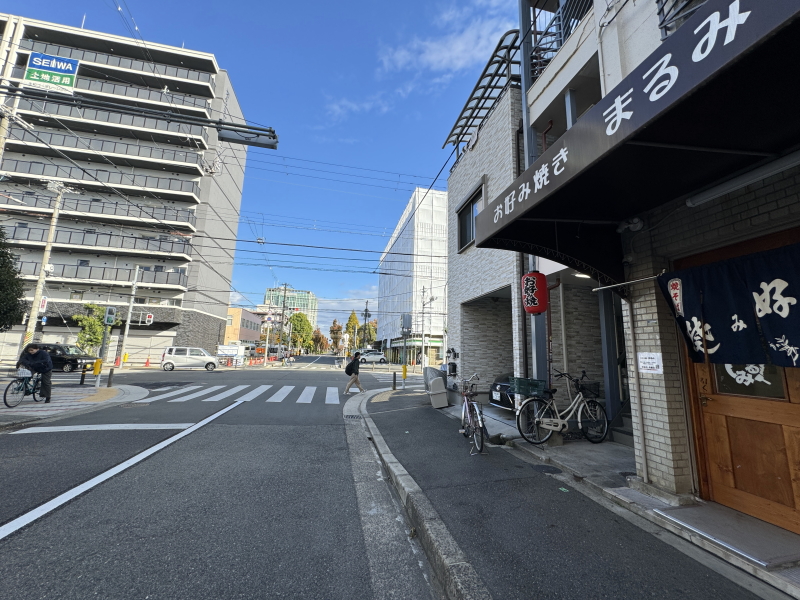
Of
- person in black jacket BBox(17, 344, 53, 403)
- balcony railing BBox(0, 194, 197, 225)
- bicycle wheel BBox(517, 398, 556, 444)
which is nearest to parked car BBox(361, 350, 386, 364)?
balcony railing BBox(0, 194, 197, 225)

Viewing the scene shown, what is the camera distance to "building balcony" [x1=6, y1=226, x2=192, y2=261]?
27.0 m

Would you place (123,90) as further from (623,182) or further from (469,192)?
(623,182)

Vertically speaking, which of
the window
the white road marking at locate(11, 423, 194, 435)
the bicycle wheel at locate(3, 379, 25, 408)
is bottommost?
the white road marking at locate(11, 423, 194, 435)

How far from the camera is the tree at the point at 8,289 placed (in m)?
12.4

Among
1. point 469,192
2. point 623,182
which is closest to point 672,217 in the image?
point 623,182

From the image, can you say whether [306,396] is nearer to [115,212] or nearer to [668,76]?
[668,76]

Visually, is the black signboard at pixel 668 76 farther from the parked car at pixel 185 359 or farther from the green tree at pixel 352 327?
the green tree at pixel 352 327

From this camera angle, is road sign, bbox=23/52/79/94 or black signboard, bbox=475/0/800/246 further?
road sign, bbox=23/52/79/94

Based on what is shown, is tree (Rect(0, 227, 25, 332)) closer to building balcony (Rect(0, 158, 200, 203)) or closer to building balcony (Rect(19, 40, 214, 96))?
building balcony (Rect(0, 158, 200, 203))

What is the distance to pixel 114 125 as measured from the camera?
28.5 metres

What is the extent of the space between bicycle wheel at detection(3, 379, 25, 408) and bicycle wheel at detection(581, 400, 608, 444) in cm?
1279

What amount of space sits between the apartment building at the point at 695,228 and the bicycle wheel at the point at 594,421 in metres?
2.17

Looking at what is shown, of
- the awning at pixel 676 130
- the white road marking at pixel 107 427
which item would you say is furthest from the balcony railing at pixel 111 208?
the awning at pixel 676 130

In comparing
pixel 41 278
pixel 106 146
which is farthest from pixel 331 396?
pixel 106 146
